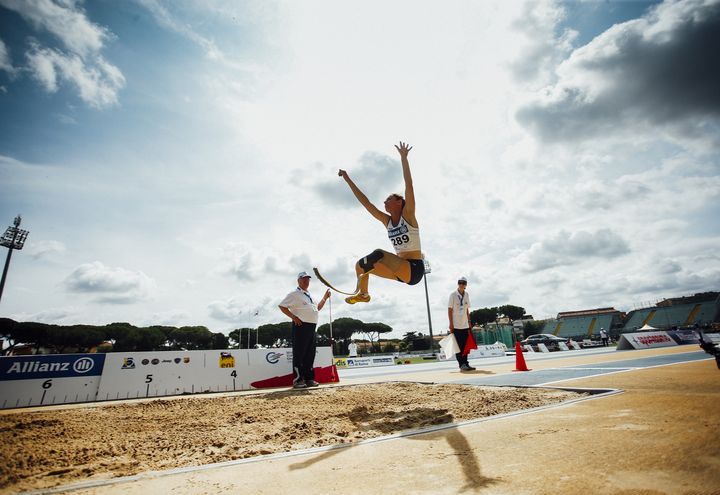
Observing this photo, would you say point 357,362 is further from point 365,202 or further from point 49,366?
point 365,202

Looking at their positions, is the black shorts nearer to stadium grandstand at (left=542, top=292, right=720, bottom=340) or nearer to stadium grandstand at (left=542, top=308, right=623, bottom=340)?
stadium grandstand at (left=542, top=292, right=720, bottom=340)

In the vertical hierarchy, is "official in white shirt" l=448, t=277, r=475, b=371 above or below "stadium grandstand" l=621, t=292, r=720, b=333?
below

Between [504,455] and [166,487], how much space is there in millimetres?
1947

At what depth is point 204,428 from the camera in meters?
3.26

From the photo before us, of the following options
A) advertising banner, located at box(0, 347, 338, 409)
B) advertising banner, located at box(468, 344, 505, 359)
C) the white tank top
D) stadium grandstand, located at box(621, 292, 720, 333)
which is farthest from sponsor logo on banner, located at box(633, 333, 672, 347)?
stadium grandstand, located at box(621, 292, 720, 333)

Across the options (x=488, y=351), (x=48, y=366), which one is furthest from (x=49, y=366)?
(x=488, y=351)

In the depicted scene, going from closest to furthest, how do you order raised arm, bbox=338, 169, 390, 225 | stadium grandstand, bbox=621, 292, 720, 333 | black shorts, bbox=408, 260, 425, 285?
black shorts, bbox=408, 260, 425, 285
raised arm, bbox=338, 169, 390, 225
stadium grandstand, bbox=621, 292, 720, 333

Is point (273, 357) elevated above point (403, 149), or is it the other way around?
point (403, 149)

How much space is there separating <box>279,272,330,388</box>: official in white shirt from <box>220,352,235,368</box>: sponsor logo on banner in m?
2.19

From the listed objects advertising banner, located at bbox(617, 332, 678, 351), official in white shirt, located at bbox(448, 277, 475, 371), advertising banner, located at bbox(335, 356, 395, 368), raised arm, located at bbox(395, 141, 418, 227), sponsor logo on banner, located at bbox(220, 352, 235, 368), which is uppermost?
raised arm, located at bbox(395, 141, 418, 227)

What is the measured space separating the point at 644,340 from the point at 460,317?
14.7 metres

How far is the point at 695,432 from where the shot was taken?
2.01 m

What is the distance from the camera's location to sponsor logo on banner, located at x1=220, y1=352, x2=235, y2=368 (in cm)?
871

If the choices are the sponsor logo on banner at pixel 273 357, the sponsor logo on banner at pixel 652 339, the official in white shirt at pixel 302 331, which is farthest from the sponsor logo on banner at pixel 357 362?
the official in white shirt at pixel 302 331
